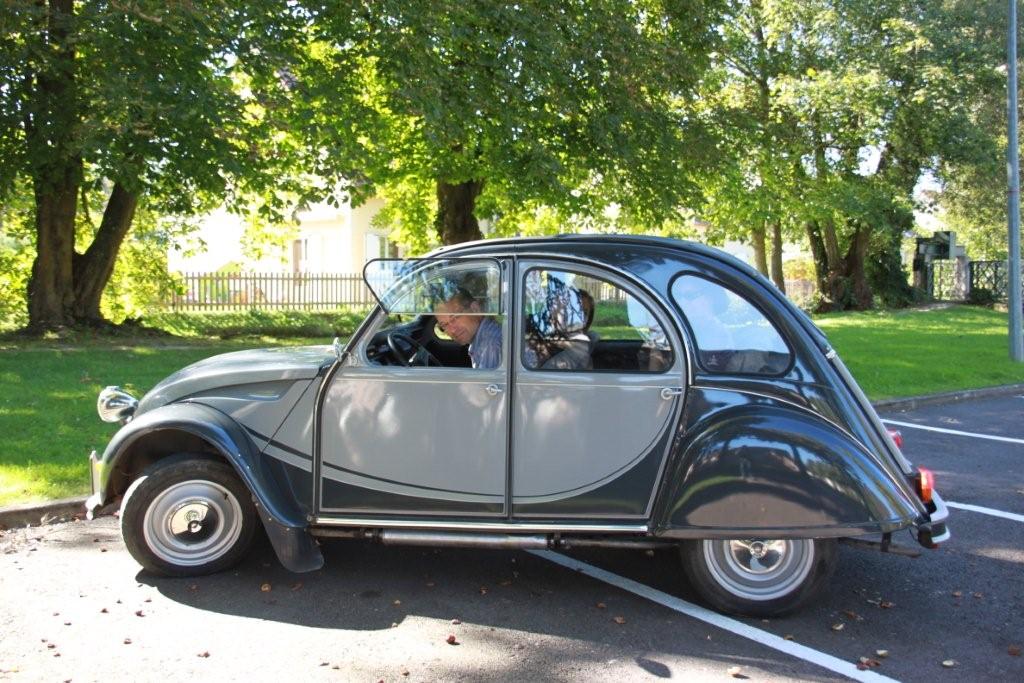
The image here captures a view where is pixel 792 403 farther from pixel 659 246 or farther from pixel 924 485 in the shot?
pixel 659 246

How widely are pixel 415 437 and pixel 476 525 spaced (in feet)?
1.87

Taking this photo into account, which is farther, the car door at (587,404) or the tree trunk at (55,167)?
the tree trunk at (55,167)

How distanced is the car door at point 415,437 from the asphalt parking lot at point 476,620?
21.6 inches

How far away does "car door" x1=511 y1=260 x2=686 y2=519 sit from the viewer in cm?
484

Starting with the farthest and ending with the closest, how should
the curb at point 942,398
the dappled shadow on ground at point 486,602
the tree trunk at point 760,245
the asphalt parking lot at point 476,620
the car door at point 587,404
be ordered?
1. the tree trunk at point 760,245
2. the curb at point 942,398
3. the car door at point 587,404
4. the dappled shadow on ground at point 486,602
5. the asphalt parking lot at point 476,620

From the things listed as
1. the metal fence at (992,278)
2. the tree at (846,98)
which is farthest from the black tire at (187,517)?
the metal fence at (992,278)

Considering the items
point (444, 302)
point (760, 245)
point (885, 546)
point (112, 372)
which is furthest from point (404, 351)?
point (760, 245)

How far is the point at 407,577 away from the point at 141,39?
9.45 m

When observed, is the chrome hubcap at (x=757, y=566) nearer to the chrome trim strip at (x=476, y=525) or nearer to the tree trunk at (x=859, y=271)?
the chrome trim strip at (x=476, y=525)

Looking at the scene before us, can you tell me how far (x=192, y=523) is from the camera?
17.1 feet

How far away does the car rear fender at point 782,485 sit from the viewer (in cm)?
460

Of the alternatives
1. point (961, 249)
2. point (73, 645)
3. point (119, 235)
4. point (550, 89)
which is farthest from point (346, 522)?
point (961, 249)

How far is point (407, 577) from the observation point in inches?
212

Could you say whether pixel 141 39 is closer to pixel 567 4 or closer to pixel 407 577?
pixel 567 4
